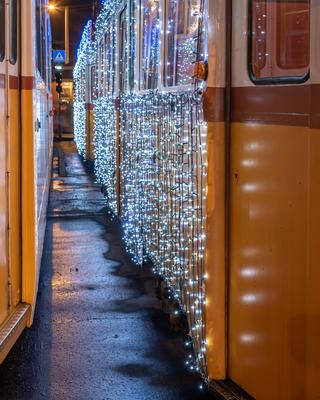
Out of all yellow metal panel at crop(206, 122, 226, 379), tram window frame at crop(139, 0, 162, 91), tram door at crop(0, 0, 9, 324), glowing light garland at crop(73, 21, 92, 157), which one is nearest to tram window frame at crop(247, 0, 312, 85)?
yellow metal panel at crop(206, 122, 226, 379)

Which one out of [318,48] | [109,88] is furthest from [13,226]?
[109,88]

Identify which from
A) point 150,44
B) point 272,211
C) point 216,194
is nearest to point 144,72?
point 150,44

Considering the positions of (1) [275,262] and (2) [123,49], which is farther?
(2) [123,49]

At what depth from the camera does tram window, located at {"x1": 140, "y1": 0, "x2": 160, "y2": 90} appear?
18.8ft

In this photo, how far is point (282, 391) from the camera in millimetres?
3287

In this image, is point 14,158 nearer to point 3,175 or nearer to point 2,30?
point 3,175

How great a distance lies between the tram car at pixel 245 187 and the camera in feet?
10.0

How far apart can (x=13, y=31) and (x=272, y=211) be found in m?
2.28

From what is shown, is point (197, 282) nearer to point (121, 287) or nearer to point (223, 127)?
point (223, 127)

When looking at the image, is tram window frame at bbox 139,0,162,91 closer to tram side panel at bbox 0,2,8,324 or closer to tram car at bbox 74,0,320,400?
tram car at bbox 74,0,320,400

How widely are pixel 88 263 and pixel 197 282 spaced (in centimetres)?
358

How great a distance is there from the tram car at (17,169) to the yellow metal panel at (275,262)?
1.50 m

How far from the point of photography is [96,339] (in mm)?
5219

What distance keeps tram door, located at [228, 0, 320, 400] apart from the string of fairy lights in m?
0.28
